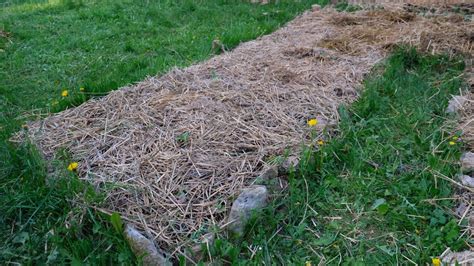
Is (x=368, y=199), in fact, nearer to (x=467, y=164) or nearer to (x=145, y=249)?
(x=467, y=164)

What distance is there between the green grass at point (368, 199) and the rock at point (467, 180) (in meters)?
0.07

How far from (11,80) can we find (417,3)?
5351 mm

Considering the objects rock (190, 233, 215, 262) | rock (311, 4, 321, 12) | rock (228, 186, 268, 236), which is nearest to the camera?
rock (190, 233, 215, 262)

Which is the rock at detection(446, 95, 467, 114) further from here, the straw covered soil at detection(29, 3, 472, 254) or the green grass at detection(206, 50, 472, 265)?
the straw covered soil at detection(29, 3, 472, 254)

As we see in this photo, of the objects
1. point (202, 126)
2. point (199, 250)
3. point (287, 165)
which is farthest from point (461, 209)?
point (202, 126)

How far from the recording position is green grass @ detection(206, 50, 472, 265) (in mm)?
2053

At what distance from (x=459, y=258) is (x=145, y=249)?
4.60 ft

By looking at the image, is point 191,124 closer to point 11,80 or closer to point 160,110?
point 160,110

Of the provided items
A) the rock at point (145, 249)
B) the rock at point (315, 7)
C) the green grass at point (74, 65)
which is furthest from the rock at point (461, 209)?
the rock at point (315, 7)

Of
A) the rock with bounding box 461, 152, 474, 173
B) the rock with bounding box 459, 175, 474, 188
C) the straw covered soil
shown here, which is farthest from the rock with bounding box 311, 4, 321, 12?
the rock with bounding box 459, 175, 474, 188

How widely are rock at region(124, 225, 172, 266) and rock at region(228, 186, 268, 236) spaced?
1.22 feet

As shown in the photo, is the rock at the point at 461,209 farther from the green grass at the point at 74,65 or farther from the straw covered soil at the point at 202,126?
the green grass at the point at 74,65

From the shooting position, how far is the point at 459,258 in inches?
75.2

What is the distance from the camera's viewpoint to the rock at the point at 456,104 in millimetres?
3160
